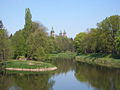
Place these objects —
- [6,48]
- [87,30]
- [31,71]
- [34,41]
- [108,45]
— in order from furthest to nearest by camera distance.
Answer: [87,30], [108,45], [34,41], [31,71], [6,48]

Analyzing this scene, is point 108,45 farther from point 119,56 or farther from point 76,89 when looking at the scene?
point 76,89

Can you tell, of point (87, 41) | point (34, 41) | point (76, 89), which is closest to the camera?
point (76, 89)

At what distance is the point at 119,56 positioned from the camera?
73125 mm

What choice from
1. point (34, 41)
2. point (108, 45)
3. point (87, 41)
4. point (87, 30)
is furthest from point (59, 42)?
point (34, 41)

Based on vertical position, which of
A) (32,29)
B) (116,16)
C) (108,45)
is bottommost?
(108,45)

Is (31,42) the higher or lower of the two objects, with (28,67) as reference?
higher

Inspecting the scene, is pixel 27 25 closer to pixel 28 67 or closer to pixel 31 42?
pixel 31 42

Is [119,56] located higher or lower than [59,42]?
lower

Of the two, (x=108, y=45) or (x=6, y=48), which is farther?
(x=108, y=45)

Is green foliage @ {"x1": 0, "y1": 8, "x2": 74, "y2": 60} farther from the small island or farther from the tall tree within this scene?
the small island

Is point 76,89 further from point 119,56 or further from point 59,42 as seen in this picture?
point 59,42

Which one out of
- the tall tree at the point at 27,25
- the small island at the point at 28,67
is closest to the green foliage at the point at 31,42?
the tall tree at the point at 27,25

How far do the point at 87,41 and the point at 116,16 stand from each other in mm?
26779

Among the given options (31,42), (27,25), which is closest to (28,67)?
(31,42)
